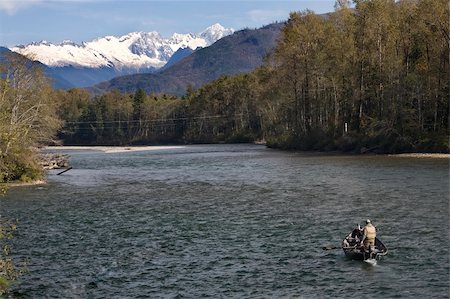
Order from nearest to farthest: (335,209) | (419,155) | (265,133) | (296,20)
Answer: (335,209), (419,155), (296,20), (265,133)

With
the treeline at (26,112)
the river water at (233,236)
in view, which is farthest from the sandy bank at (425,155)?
the treeline at (26,112)

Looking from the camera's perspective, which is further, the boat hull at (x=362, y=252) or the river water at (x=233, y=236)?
the boat hull at (x=362, y=252)

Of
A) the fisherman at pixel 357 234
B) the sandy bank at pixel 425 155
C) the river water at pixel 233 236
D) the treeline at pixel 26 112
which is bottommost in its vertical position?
the river water at pixel 233 236

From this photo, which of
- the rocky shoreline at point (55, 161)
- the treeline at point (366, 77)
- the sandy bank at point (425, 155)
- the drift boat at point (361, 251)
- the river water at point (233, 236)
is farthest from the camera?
the rocky shoreline at point (55, 161)

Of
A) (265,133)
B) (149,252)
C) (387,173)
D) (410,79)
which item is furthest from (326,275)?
(265,133)

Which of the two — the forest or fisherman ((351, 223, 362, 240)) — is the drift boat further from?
the forest

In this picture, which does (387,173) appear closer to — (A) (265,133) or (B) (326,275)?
(B) (326,275)

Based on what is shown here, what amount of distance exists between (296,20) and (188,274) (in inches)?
3053

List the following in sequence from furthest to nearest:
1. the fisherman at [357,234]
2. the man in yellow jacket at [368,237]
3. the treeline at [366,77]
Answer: the treeline at [366,77]
the fisherman at [357,234]
the man in yellow jacket at [368,237]

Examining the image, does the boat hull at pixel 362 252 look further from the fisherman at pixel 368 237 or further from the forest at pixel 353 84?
the forest at pixel 353 84

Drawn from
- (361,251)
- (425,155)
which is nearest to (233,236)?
(361,251)

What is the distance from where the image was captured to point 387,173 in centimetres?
5266

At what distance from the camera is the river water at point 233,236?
1989 centimetres

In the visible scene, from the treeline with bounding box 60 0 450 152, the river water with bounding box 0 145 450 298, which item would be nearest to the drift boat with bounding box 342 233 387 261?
the river water with bounding box 0 145 450 298
